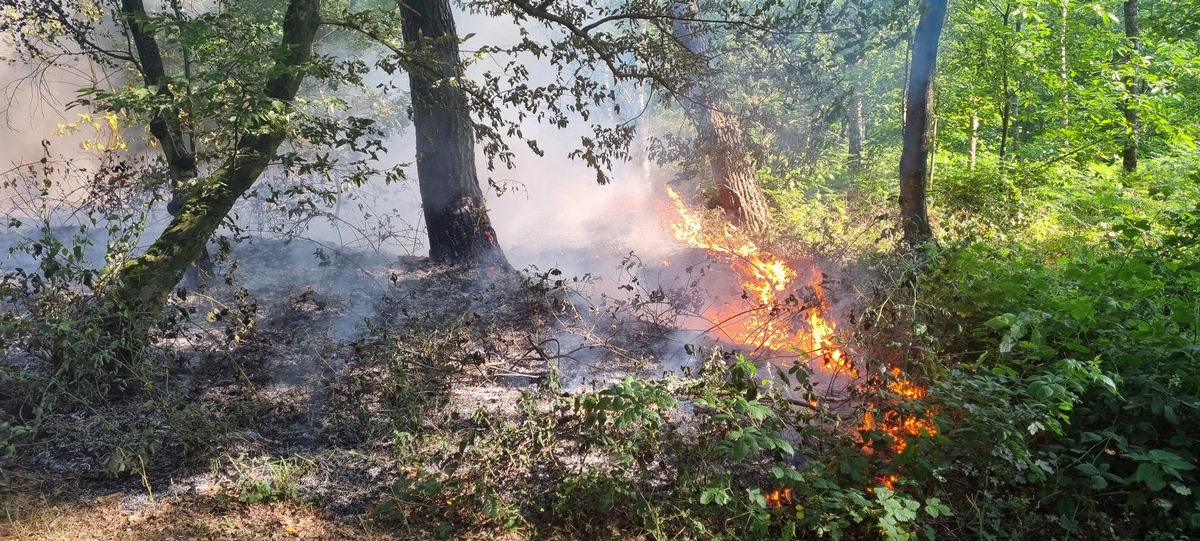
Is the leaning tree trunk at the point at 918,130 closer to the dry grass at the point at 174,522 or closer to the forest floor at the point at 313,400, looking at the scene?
the forest floor at the point at 313,400

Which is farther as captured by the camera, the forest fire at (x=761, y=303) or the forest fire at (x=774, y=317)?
the forest fire at (x=761, y=303)

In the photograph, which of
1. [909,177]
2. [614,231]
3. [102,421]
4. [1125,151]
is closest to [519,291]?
[102,421]

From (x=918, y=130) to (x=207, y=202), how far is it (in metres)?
8.37

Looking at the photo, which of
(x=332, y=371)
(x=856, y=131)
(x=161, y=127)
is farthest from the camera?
(x=856, y=131)

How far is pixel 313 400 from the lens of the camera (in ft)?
18.4

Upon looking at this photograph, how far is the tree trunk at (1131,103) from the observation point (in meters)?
10.0

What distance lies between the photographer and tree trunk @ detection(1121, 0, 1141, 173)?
1001 cm

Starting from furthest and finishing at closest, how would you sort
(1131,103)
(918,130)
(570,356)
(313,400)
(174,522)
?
1. (1131,103)
2. (918,130)
3. (570,356)
4. (313,400)
5. (174,522)

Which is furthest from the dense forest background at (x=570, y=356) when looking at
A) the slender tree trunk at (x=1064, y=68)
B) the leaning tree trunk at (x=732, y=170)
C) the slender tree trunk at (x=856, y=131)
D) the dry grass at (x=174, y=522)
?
the slender tree trunk at (x=856, y=131)

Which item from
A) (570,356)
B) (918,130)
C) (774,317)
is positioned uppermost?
(918,130)

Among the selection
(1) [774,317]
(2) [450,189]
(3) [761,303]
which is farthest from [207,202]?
(3) [761,303]

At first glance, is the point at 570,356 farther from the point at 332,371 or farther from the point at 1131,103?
the point at 1131,103

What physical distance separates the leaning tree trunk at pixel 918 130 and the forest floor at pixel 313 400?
134 inches

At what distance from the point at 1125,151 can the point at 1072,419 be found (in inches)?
380
